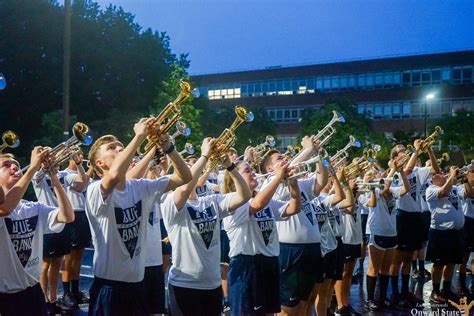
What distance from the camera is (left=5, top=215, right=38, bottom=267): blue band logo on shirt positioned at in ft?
17.5

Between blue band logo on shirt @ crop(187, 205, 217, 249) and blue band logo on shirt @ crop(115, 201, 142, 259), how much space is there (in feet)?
2.71

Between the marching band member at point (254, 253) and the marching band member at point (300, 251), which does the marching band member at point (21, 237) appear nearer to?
the marching band member at point (254, 253)

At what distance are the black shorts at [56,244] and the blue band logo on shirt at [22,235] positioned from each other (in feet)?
12.1

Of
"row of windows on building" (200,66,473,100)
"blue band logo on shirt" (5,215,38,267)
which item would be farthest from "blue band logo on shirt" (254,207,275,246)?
"row of windows on building" (200,66,473,100)

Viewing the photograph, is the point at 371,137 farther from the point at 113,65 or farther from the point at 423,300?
the point at 423,300

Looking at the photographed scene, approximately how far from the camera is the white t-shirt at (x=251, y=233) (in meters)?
6.50

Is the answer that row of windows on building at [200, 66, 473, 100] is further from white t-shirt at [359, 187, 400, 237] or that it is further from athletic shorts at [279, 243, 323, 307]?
athletic shorts at [279, 243, 323, 307]

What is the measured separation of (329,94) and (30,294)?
176ft

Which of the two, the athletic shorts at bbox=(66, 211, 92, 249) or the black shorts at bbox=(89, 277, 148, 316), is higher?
the athletic shorts at bbox=(66, 211, 92, 249)

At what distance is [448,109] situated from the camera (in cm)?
5259

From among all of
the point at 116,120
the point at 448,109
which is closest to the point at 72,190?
the point at 116,120

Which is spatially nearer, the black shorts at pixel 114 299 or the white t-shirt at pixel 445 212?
the black shorts at pixel 114 299

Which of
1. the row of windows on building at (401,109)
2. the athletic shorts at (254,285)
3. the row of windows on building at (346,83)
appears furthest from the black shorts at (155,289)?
the row of windows on building at (346,83)

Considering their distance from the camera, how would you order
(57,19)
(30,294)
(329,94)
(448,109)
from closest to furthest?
(30,294) → (57,19) → (448,109) → (329,94)
